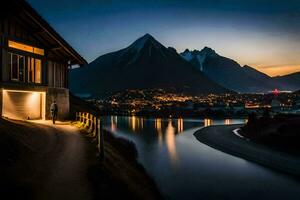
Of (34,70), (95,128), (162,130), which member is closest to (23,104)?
(34,70)

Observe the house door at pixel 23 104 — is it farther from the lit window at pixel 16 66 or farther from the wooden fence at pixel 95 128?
the wooden fence at pixel 95 128

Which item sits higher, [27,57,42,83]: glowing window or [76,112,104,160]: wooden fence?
[27,57,42,83]: glowing window

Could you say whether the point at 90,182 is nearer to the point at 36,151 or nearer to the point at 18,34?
the point at 36,151

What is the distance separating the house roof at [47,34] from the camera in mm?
24272

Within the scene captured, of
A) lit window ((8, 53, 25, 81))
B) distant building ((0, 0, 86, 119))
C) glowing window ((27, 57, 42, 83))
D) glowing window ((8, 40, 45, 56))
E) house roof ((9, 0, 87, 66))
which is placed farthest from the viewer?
glowing window ((27, 57, 42, 83))

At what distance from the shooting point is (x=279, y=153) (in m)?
39.0

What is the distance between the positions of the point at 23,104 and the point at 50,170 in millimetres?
18904

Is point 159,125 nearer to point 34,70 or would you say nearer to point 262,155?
point 262,155

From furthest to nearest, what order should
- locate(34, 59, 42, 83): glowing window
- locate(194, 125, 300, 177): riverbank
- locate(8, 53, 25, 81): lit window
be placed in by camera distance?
locate(194, 125, 300, 177): riverbank, locate(34, 59, 42, 83): glowing window, locate(8, 53, 25, 81): lit window

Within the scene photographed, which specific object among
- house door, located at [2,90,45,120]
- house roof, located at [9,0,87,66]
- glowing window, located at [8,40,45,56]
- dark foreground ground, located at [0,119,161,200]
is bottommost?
dark foreground ground, located at [0,119,161,200]

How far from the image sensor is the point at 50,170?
38.7 feet

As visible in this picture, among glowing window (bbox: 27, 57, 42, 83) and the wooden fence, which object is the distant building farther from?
the wooden fence

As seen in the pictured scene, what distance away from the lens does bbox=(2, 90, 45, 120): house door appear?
2745 centimetres

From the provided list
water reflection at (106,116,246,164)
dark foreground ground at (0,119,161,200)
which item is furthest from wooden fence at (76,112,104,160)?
water reflection at (106,116,246,164)
